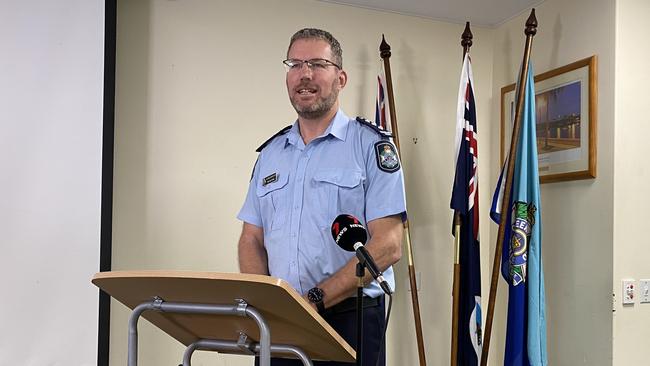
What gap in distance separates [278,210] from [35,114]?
1.11m

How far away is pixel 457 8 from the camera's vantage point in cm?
322

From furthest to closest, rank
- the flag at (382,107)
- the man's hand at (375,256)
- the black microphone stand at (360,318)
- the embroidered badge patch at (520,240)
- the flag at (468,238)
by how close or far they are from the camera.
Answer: the flag at (382,107)
the flag at (468,238)
the embroidered badge patch at (520,240)
the man's hand at (375,256)
the black microphone stand at (360,318)

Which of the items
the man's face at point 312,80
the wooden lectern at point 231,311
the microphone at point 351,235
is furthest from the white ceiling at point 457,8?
the wooden lectern at point 231,311

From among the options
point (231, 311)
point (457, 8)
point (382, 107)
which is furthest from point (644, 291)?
point (231, 311)

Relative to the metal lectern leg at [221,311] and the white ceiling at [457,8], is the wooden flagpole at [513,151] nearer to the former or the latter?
the white ceiling at [457,8]

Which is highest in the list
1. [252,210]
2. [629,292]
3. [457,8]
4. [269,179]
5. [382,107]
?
[457,8]

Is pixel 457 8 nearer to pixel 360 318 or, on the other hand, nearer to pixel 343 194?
pixel 343 194

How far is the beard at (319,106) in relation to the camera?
1.87m

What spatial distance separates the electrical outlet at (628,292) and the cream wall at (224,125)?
94 centimetres

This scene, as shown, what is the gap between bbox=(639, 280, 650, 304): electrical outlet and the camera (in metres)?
2.66

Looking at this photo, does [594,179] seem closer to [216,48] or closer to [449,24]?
[449,24]

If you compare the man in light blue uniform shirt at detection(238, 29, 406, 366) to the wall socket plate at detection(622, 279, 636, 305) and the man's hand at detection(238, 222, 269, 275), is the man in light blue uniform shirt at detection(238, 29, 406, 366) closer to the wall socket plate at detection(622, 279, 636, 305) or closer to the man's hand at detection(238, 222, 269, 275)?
the man's hand at detection(238, 222, 269, 275)

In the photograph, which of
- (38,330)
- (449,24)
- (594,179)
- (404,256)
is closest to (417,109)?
(449,24)

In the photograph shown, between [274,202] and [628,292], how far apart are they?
64.9 inches
